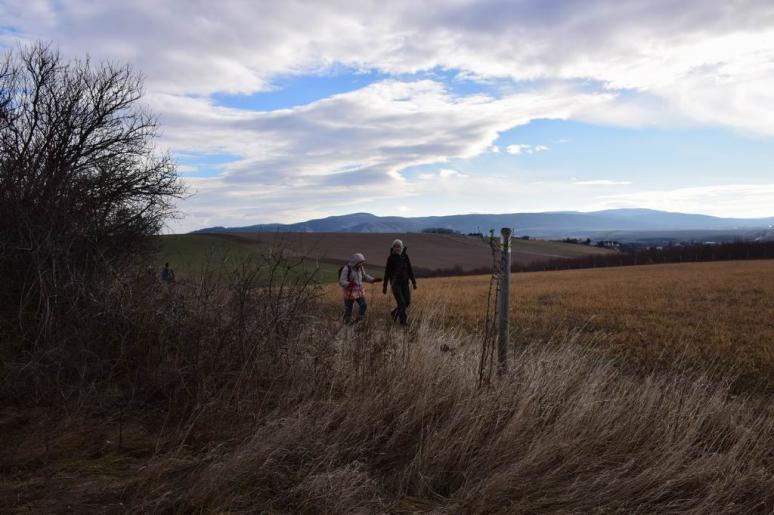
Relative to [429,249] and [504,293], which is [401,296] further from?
[429,249]

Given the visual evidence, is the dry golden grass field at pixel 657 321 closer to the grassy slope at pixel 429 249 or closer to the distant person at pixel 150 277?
the distant person at pixel 150 277

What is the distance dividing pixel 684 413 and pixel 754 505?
920 mm

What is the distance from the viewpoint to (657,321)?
1428 cm

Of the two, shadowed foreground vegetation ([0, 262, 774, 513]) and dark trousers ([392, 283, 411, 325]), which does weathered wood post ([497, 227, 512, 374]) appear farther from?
dark trousers ([392, 283, 411, 325])

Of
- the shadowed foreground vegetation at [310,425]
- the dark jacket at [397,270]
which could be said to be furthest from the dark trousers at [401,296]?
the shadowed foreground vegetation at [310,425]

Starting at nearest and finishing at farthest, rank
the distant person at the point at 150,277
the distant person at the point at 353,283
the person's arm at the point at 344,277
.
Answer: the distant person at the point at 150,277 < the distant person at the point at 353,283 < the person's arm at the point at 344,277

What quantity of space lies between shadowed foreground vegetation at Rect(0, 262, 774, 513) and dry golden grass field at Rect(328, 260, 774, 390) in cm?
102

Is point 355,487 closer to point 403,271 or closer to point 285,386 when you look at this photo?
point 285,386

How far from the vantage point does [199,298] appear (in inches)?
182

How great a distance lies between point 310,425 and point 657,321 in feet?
Result: 43.4

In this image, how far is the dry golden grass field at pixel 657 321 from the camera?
9133 mm

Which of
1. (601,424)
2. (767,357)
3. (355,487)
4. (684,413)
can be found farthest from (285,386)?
(767,357)

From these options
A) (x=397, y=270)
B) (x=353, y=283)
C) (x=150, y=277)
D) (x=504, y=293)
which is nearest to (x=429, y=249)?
(x=397, y=270)

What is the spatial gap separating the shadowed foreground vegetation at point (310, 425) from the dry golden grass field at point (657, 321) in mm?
1019
